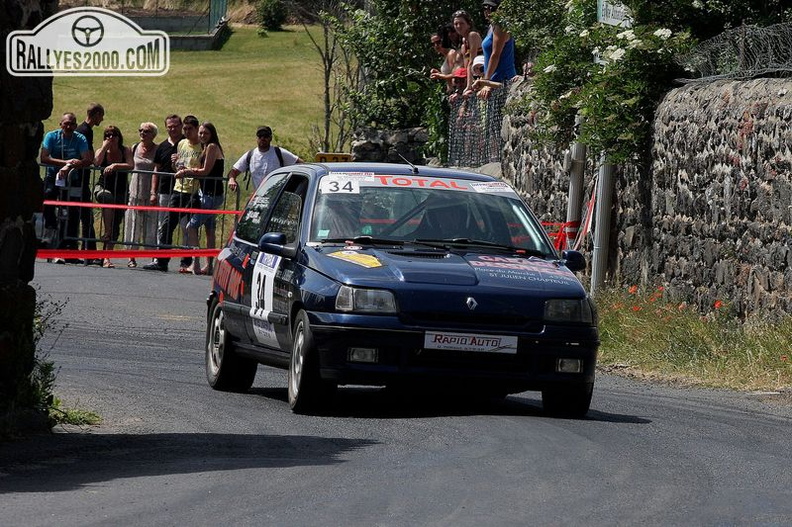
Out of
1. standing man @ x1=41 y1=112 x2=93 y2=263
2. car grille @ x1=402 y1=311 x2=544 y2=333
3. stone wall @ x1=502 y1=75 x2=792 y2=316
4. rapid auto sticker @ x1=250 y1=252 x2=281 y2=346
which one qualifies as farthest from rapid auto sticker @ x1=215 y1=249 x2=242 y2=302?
standing man @ x1=41 y1=112 x2=93 y2=263

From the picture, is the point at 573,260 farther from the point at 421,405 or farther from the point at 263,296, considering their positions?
the point at 263,296

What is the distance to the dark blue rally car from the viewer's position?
10398 mm

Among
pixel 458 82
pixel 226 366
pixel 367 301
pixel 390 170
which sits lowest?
pixel 226 366

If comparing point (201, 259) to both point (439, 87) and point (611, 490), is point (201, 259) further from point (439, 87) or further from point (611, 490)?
point (611, 490)

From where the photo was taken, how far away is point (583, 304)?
1074 cm

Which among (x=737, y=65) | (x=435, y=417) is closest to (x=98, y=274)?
(x=737, y=65)

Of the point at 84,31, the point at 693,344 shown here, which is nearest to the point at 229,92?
the point at 84,31

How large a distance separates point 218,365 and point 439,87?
1691cm

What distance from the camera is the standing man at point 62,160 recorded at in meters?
24.8

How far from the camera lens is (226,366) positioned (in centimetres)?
1245

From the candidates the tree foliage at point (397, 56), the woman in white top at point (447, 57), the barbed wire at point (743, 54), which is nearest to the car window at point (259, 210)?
the barbed wire at point (743, 54)

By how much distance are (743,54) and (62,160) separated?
12.0 m

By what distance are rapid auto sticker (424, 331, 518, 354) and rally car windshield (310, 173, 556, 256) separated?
1.05m

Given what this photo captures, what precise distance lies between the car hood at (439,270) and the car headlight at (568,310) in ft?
0.15
